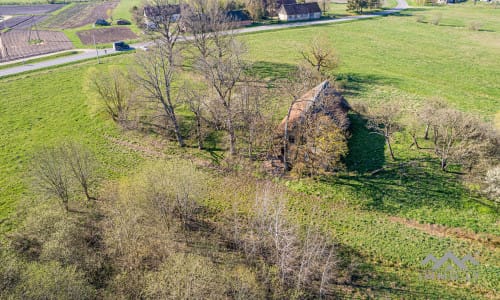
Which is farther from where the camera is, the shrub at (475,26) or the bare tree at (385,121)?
the shrub at (475,26)

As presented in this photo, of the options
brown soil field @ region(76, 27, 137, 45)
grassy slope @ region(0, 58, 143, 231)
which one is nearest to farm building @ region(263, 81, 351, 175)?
grassy slope @ region(0, 58, 143, 231)

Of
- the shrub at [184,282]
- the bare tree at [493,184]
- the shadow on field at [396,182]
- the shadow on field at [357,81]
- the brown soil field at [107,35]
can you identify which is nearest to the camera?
the shrub at [184,282]

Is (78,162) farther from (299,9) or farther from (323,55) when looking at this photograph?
(299,9)

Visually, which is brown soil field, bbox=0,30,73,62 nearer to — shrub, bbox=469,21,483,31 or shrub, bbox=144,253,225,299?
shrub, bbox=144,253,225,299

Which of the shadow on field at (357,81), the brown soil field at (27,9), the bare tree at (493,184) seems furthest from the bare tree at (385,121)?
the brown soil field at (27,9)

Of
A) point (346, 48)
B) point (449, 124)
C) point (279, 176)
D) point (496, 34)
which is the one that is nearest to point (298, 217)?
point (279, 176)

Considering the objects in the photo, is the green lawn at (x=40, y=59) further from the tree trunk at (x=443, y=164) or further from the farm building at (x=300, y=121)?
the tree trunk at (x=443, y=164)

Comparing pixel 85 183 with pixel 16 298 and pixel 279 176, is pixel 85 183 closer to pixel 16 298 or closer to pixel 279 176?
pixel 16 298
